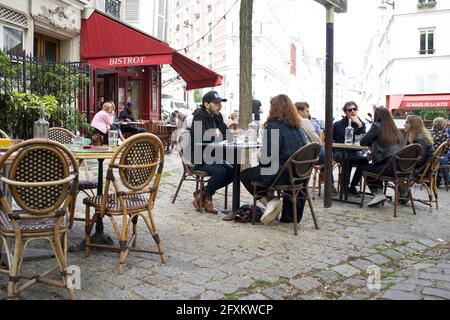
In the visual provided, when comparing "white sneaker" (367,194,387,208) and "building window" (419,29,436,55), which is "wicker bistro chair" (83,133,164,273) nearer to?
"white sneaker" (367,194,387,208)

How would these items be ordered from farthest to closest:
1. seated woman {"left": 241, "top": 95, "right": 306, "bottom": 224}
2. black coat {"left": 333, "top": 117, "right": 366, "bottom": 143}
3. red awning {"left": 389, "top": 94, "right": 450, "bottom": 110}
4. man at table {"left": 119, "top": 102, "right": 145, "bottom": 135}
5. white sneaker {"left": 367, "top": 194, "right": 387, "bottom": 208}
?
red awning {"left": 389, "top": 94, "right": 450, "bottom": 110} → man at table {"left": 119, "top": 102, "right": 145, "bottom": 135} → black coat {"left": 333, "top": 117, "right": 366, "bottom": 143} → white sneaker {"left": 367, "top": 194, "right": 387, "bottom": 208} → seated woman {"left": 241, "top": 95, "right": 306, "bottom": 224}

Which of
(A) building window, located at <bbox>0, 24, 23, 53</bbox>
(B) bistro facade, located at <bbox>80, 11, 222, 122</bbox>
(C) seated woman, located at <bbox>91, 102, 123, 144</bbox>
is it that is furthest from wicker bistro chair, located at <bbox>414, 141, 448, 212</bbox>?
(A) building window, located at <bbox>0, 24, 23, 53</bbox>

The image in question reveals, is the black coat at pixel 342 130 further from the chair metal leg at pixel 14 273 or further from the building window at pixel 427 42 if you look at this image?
the building window at pixel 427 42

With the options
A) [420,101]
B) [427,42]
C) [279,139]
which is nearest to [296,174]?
[279,139]

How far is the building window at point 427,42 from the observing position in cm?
3484

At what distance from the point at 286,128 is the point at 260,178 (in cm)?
64

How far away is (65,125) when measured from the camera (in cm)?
898

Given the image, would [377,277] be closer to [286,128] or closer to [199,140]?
[286,128]

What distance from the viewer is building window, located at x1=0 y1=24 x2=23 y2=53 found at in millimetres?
9420

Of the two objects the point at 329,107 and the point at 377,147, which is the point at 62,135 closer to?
the point at 329,107

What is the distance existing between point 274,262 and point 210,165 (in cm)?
217

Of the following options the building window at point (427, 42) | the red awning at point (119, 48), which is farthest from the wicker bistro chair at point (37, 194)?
the building window at point (427, 42)

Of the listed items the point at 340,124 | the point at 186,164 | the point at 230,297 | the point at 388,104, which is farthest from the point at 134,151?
the point at 388,104

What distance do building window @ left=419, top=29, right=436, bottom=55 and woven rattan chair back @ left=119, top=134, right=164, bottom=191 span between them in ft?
117
